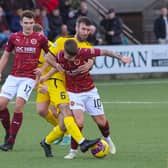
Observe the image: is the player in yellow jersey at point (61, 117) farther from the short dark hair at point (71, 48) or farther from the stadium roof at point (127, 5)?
the stadium roof at point (127, 5)

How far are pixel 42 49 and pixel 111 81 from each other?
470 inches

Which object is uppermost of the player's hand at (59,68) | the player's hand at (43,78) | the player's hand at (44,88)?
the player's hand at (59,68)

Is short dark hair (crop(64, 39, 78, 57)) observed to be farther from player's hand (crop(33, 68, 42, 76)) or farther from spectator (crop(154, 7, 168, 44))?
spectator (crop(154, 7, 168, 44))

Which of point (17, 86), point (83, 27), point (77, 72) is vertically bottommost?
point (17, 86)

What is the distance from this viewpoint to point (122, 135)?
13008 mm

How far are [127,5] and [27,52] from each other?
782 inches

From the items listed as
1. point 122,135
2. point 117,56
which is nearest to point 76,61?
point 117,56

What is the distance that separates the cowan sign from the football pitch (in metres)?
2.98

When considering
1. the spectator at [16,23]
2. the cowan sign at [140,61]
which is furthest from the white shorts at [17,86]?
the spectator at [16,23]

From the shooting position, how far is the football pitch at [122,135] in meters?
10.3

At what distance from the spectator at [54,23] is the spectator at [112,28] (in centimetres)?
162

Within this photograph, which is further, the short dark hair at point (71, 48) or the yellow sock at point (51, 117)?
the yellow sock at point (51, 117)

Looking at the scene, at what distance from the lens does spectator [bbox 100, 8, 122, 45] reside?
84.3 ft

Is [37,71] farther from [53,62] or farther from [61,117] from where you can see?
[61,117]
